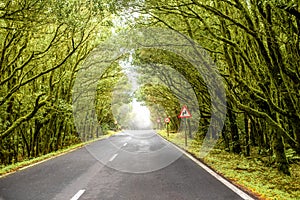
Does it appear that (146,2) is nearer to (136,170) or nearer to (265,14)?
(265,14)

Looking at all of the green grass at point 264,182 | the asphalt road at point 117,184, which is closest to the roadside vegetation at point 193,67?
the green grass at point 264,182

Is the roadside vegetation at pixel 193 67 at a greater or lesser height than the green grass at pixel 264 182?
greater

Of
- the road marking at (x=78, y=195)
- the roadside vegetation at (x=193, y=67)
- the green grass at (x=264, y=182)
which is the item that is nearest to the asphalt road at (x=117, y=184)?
the road marking at (x=78, y=195)

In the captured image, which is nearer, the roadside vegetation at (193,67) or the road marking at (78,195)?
the road marking at (78,195)

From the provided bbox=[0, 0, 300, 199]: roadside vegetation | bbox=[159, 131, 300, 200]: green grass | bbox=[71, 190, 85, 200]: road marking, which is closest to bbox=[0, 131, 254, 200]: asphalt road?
bbox=[71, 190, 85, 200]: road marking

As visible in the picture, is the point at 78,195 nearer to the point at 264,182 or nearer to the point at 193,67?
the point at 264,182

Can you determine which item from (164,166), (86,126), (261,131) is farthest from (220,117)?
(86,126)

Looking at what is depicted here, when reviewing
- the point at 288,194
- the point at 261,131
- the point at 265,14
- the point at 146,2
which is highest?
the point at 146,2

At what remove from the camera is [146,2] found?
9273 millimetres

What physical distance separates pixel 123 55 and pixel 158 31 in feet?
16.8

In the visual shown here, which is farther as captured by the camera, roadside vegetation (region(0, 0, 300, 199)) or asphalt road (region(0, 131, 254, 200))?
roadside vegetation (region(0, 0, 300, 199))

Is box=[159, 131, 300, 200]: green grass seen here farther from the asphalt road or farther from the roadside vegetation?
the asphalt road

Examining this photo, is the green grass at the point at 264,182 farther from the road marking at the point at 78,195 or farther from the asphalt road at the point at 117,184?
the road marking at the point at 78,195

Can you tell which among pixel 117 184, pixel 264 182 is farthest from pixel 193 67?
pixel 117 184
